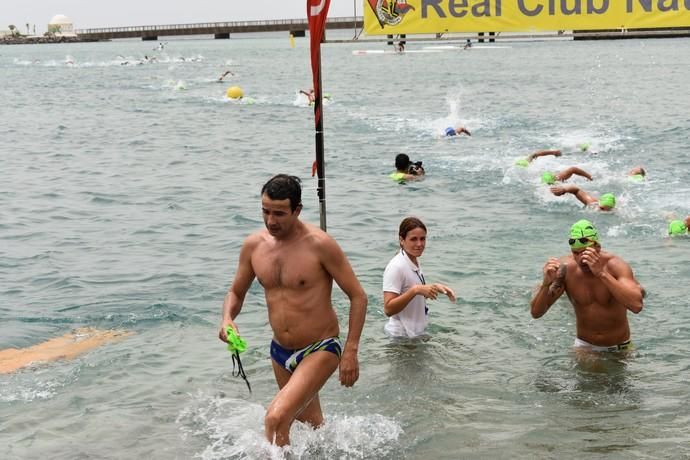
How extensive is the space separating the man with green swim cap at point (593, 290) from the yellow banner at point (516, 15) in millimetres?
7510

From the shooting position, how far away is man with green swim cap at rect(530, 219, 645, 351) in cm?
703

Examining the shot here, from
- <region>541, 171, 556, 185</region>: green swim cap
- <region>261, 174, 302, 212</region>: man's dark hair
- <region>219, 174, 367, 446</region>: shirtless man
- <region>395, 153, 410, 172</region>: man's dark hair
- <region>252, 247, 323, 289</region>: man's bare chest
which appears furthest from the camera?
<region>395, 153, 410, 172</region>: man's dark hair

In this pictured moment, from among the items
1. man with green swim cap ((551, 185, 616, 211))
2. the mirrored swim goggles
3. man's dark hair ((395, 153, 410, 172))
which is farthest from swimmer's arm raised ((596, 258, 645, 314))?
man's dark hair ((395, 153, 410, 172))

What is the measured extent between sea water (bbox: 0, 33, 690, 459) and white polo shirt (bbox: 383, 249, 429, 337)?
149 mm

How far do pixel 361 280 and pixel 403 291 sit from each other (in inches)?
134

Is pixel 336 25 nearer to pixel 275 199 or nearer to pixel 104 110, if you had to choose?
pixel 104 110

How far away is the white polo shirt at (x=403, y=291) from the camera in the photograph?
787 cm

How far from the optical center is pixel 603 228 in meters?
13.6

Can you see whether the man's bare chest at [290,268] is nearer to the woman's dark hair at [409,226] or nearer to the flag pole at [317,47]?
the flag pole at [317,47]

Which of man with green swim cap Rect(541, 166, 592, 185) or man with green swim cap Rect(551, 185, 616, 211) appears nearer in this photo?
man with green swim cap Rect(551, 185, 616, 211)

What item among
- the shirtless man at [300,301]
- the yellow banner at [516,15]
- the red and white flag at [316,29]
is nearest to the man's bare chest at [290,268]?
the shirtless man at [300,301]

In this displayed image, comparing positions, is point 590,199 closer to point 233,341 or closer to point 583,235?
point 583,235

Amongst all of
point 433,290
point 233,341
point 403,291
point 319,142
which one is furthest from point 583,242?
point 233,341

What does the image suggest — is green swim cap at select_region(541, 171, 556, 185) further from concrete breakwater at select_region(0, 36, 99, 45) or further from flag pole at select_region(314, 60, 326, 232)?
concrete breakwater at select_region(0, 36, 99, 45)
